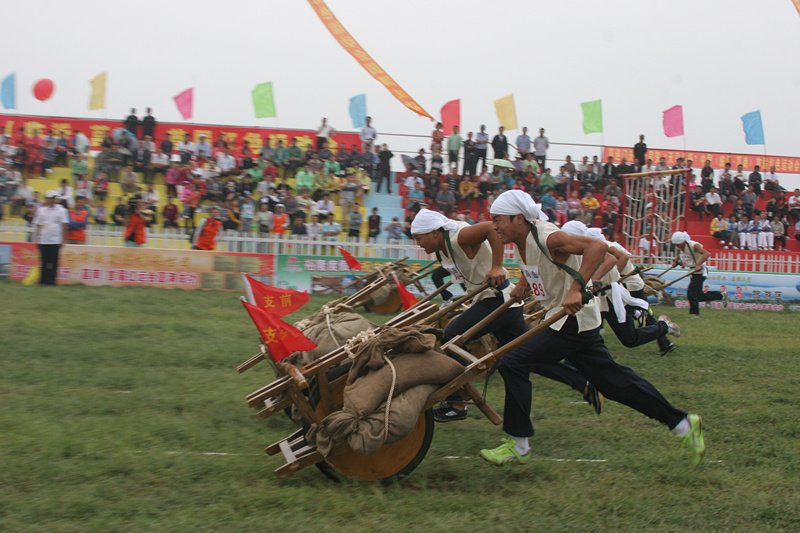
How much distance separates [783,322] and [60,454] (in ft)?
45.0

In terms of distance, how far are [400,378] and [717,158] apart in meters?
25.2

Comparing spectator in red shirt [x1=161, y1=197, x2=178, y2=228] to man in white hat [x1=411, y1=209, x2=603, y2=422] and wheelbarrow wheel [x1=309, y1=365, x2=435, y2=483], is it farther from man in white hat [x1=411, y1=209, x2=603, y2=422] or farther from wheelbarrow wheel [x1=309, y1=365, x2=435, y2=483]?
wheelbarrow wheel [x1=309, y1=365, x2=435, y2=483]

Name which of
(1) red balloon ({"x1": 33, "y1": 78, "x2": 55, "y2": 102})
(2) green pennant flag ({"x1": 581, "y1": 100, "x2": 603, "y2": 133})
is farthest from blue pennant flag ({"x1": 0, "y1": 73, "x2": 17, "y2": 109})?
(2) green pennant flag ({"x1": 581, "y1": 100, "x2": 603, "y2": 133})

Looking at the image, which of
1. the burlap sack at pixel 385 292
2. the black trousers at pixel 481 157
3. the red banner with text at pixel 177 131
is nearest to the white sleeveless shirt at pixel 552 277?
the burlap sack at pixel 385 292

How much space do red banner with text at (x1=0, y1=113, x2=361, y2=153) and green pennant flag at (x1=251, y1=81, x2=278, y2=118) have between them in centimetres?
150

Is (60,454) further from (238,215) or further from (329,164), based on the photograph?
(329,164)

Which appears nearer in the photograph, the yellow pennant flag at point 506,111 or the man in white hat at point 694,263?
the man in white hat at point 694,263

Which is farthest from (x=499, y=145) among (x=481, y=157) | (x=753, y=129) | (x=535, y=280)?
(x=535, y=280)

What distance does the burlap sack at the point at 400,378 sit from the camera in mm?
4645

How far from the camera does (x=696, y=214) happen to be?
2372 centimetres

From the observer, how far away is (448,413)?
21.3 feet

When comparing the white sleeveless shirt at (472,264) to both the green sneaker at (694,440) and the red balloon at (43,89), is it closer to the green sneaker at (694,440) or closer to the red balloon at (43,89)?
the green sneaker at (694,440)

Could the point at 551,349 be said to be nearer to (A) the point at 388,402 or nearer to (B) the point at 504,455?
(B) the point at 504,455

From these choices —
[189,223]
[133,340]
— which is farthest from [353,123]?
[133,340]
